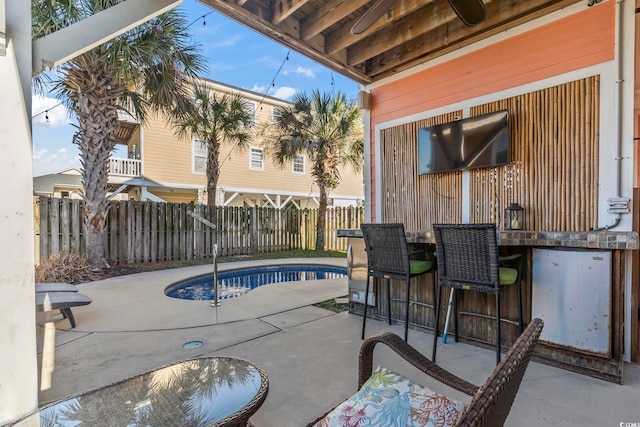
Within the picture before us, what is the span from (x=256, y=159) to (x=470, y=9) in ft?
41.9

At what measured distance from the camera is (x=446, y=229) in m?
2.63

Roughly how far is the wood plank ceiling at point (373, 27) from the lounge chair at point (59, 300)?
3.30 metres

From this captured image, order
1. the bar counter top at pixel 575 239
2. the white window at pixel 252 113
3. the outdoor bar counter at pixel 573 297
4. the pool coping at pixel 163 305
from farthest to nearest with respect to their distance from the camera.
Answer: the white window at pixel 252 113
the pool coping at pixel 163 305
the outdoor bar counter at pixel 573 297
the bar counter top at pixel 575 239

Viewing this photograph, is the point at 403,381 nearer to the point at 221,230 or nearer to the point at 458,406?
the point at 458,406

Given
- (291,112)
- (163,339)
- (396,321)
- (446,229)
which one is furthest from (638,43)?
(291,112)

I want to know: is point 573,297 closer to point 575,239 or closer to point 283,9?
point 575,239

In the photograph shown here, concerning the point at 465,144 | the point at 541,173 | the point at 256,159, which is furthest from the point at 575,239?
the point at 256,159

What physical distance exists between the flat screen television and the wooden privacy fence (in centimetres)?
685

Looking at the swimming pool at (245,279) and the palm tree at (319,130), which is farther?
the palm tree at (319,130)

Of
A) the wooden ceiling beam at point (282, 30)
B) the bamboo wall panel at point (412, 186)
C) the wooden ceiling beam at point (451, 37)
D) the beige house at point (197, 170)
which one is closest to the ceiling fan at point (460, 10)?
the wooden ceiling beam at point (451, 37)

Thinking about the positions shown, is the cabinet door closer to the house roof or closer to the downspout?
the downspout

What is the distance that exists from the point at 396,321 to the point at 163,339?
2488 mm

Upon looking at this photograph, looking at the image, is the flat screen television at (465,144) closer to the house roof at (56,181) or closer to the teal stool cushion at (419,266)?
the teal stool cushion at (419,266)

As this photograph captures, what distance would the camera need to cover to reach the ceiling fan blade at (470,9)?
2.47 meters
